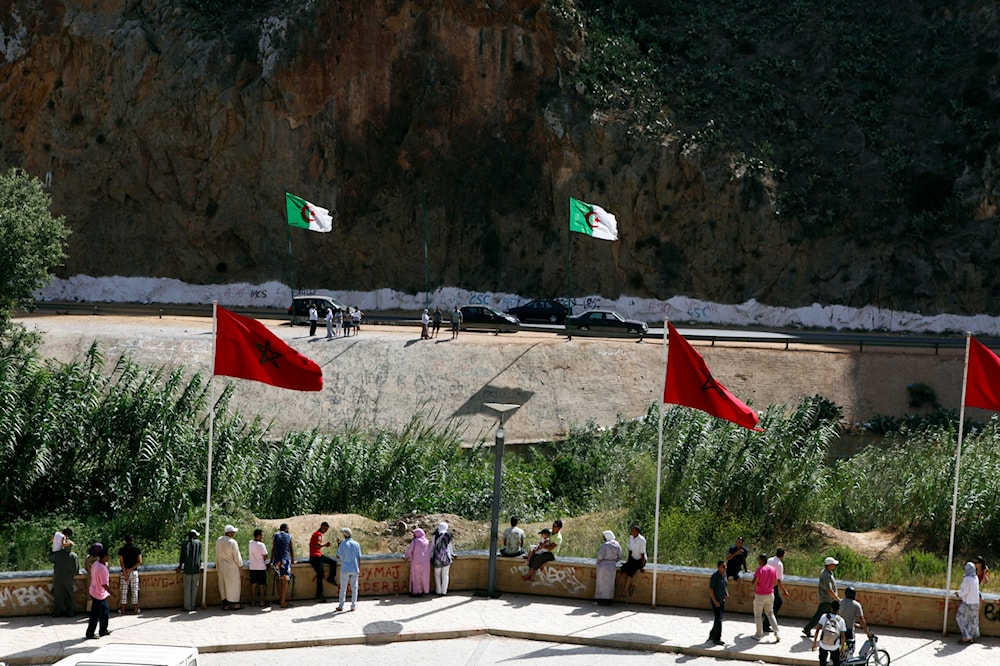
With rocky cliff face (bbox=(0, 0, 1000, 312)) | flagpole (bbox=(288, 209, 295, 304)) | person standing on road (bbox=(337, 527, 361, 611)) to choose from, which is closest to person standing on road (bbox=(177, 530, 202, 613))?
person standing on road (bbox=(337, 527, 361, 611))

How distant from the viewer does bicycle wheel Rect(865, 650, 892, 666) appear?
15633 mm

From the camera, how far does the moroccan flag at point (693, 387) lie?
62.6 ft

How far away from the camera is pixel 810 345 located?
46.2 meters

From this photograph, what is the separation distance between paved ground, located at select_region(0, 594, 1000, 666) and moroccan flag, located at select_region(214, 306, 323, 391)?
396cm

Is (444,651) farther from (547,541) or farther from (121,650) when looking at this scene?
(121,650)

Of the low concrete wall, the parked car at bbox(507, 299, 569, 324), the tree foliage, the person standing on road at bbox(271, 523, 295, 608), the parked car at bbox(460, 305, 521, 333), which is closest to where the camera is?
the low concrete wall

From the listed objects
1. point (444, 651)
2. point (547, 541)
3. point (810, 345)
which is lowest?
point (444, 651)

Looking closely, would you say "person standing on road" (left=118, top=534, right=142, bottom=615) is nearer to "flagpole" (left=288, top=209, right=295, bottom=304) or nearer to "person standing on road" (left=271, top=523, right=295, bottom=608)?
"person standing on road" (left=271, top=523, right=295, bottom=608)

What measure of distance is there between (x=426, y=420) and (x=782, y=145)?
95.6ft

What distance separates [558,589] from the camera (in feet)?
64.8

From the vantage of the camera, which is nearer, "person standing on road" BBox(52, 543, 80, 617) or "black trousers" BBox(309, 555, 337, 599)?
"person standing on road" BBox(52, 543, 80, 617)

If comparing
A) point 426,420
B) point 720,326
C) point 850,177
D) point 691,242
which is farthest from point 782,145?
point 426,420

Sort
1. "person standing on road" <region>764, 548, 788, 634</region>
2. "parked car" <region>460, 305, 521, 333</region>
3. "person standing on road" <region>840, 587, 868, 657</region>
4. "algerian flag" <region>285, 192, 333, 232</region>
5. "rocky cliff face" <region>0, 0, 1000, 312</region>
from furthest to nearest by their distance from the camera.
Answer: "rocky cliff face" <region>0, 0, 1000, 312</region>
"parked car" <region>460, 305, 521, 333</region>
"algerian flag" <region>285, 192, 333, 232</region>
"person standing on road" <region>764, 548, 788, 634</region>
"person standing on road" <region>840, 587, 868, 657</region>

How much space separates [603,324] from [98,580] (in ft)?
109
